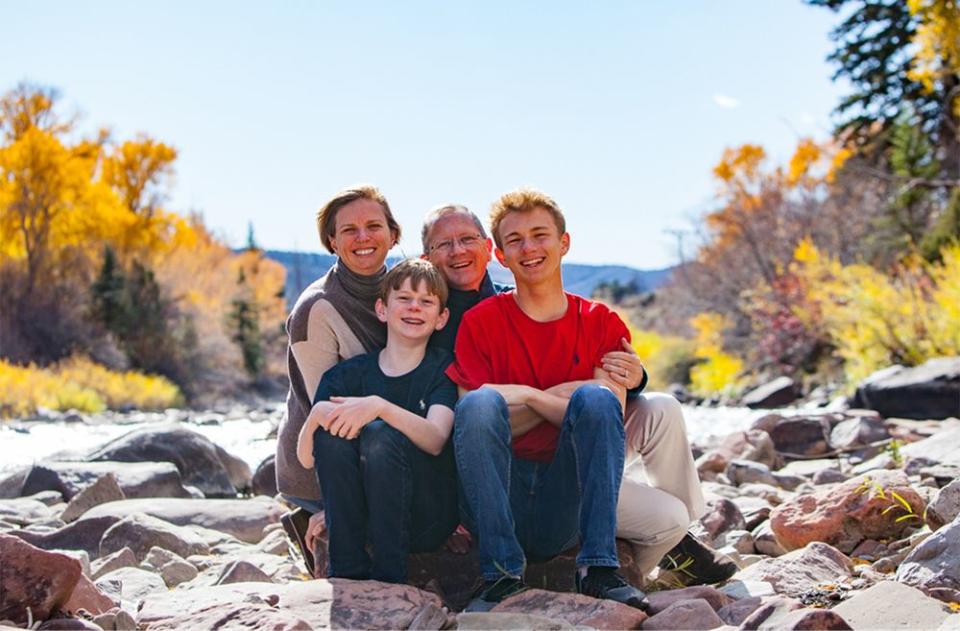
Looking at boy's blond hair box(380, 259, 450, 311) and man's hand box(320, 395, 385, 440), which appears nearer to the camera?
man's hand box(320, 395, 385, 440)

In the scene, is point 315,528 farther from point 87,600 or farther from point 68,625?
point 68,625

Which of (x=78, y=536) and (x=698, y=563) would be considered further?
(x=78, y=536)

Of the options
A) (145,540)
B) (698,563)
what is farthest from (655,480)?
(145,540)

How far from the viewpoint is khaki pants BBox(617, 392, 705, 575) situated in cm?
Answer: 351

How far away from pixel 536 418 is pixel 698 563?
86 centimetres

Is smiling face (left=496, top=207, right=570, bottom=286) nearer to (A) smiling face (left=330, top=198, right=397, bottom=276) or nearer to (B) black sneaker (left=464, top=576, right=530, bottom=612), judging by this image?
(A) smiling face (left=330, top=198, right=397, bottom=276)

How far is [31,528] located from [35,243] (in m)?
20.8

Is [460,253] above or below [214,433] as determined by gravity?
above

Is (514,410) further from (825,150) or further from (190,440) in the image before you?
(825,150)

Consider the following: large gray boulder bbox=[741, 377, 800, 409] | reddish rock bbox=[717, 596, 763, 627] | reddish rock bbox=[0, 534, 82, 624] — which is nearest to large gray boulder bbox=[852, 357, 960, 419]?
large gray boulder bbox=[741, 377, 800, 409]

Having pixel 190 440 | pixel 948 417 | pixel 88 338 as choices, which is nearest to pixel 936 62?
pixel 948 417

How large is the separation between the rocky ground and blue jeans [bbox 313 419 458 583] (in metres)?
0.14

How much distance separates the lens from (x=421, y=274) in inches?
142

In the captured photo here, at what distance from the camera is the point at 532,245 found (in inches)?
140
